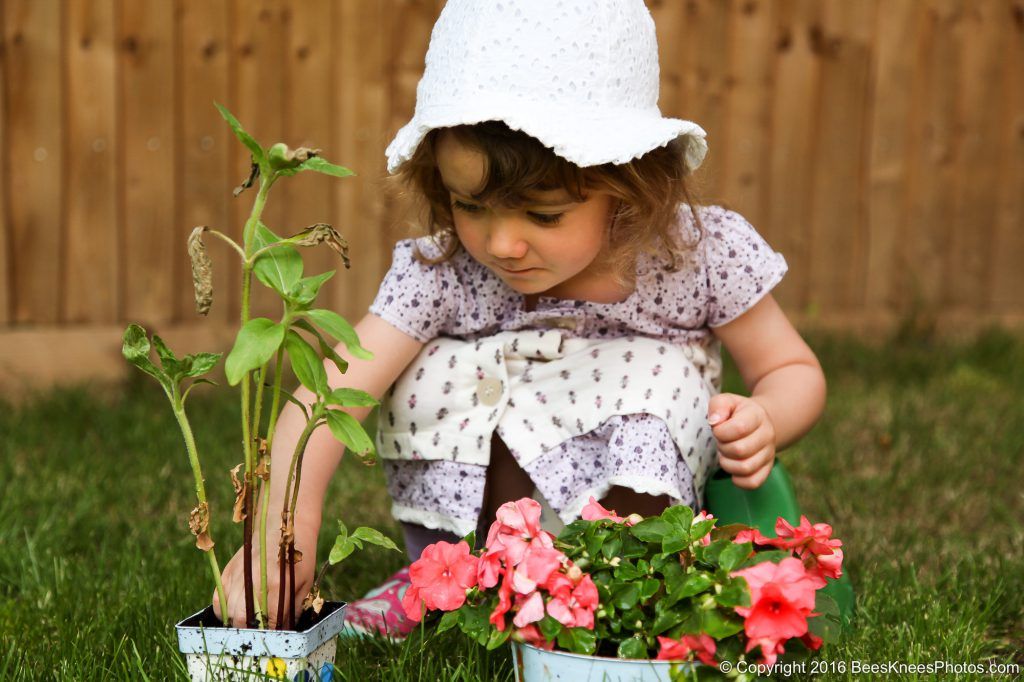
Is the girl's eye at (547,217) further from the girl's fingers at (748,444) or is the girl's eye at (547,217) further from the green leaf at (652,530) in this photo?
the green leaf at (652,530)

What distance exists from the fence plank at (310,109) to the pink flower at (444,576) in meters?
2.39

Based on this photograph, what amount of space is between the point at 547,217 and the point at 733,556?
0.60m

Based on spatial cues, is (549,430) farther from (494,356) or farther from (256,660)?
(256,660)

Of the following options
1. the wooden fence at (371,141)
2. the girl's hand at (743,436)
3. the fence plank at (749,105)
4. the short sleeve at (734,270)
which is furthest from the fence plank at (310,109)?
the girl's hand at (743,436)

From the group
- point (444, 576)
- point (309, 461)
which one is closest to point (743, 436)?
point (444, 576)

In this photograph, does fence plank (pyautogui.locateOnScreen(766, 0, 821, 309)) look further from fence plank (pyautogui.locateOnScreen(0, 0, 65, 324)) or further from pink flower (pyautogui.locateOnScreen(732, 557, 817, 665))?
pink flower (pyautogui.locateOnScreen(732, 557, 817, 665))

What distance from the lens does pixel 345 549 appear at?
4.36 feet

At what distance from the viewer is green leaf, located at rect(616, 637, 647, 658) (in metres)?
1.29

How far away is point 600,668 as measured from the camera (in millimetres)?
1283

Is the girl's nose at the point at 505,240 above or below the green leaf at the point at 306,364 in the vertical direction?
above

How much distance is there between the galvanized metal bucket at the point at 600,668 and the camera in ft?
4.20

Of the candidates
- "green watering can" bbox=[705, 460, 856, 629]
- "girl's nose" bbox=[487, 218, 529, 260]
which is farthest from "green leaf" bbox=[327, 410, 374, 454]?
"green watering can" bbox=[705, 460, 856, 629]

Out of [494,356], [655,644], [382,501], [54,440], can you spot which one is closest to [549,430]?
[494,356]

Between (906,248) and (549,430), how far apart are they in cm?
274
